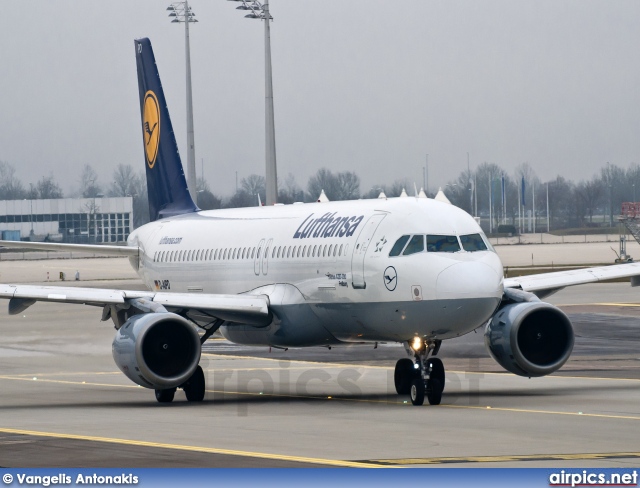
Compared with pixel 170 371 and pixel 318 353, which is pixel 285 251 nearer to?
pixel 170 371

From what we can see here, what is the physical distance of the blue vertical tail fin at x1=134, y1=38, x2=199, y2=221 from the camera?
39.0 metres

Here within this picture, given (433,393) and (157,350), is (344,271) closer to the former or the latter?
(433,393)

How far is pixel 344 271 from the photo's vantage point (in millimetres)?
27641

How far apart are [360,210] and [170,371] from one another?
5.25m

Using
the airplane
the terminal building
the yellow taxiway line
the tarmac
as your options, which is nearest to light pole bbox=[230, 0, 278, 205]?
the tarmac

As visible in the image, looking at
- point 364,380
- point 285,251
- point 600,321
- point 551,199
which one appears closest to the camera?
point 285,251

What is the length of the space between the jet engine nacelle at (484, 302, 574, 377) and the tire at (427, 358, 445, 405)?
201 centimetres

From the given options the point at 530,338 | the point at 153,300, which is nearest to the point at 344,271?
the point at 153,300

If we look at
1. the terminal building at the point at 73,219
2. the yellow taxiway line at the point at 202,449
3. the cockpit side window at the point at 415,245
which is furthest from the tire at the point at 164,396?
the terminal building at the point at 73,219

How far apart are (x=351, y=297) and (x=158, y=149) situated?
45.9ft

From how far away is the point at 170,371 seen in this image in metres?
27.2

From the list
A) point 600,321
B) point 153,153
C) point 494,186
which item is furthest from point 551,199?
point 153,153

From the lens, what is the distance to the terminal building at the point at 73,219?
179250 millimetres

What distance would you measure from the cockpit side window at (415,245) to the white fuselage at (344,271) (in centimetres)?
13
